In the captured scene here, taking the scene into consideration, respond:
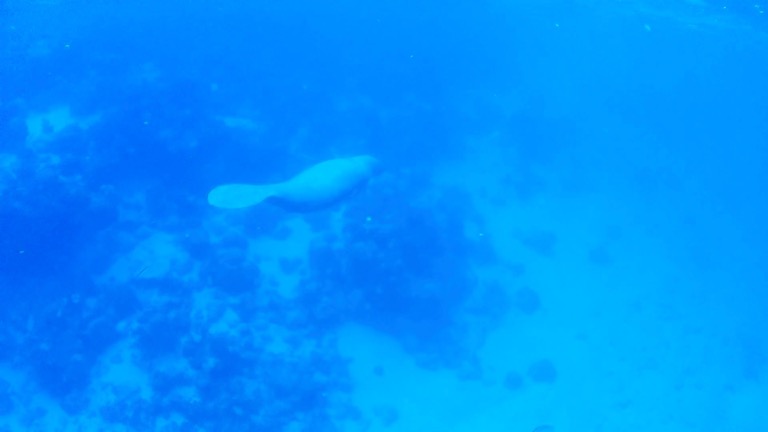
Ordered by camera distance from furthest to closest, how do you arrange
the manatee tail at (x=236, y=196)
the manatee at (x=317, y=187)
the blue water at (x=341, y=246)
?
the blue water at (x=341, y=246), the manatee at (x=317, y=187), the manatee tail at (x=236, y=196)

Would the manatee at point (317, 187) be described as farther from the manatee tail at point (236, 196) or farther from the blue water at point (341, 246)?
the blue water at point (341, 246)

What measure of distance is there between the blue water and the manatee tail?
3.88 metres

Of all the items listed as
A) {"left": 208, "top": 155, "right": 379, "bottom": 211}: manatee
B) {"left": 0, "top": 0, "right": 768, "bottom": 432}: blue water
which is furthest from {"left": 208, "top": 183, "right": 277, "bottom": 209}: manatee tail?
{"left": 0, "top": 0, "right": 768, "bottom": 432}: blue water

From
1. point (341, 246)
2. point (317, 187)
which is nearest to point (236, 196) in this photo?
point (317, 187)

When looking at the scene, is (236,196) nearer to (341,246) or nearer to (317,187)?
(317,187)

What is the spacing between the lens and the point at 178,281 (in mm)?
12336

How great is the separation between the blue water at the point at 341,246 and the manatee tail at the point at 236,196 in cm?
388

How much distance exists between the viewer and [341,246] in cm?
1302


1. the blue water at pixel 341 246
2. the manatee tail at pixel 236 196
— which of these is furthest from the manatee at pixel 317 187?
the blue water at pixel 341 246

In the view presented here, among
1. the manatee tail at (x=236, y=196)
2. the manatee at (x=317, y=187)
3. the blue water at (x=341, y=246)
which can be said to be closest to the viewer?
the manatee tail at (x=236, y=196)

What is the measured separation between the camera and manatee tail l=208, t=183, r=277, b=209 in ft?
28.1

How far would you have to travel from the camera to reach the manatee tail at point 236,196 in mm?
8570

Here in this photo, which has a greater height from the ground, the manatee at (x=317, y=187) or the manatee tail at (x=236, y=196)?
the manatee at (x=317, y=187)

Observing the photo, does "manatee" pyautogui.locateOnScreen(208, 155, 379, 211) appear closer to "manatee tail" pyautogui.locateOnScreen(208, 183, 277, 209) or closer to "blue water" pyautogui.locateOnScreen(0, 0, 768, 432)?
"manatee tail" pyautogui.locateOnScreen(208, 183, 277, 209)
